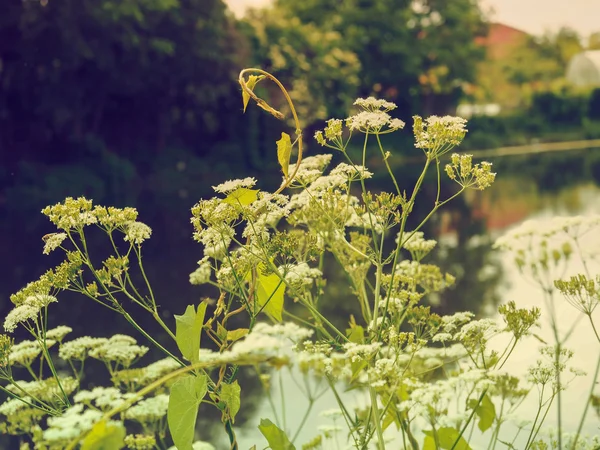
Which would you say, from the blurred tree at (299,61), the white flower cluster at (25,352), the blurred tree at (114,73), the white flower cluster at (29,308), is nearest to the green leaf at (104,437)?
the white flower cluster at (29,308)

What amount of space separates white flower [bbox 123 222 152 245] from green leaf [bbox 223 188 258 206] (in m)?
0.33

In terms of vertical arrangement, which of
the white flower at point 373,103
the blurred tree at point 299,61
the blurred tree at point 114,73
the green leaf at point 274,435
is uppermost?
the blurred tree at point 299,61

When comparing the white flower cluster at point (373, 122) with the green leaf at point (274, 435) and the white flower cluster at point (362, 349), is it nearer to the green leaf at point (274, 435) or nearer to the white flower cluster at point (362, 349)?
the white flower cluster at point (362, 349)

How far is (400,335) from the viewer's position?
2.18m

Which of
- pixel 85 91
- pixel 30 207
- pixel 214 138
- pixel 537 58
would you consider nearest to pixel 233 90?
pixel 214 138

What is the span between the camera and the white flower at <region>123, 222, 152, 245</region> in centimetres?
235

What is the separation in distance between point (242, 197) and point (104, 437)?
1.00 meters

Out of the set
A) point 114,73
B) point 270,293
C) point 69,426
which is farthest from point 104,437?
point 114,73

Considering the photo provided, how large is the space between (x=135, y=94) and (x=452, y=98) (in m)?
23.1

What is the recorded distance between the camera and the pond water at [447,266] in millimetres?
4934

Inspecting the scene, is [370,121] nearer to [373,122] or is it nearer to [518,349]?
[373,122]

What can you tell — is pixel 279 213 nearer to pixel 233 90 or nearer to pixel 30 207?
pixel 30 207

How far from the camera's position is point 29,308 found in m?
2.34

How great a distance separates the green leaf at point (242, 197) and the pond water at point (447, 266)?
1.71 ft
